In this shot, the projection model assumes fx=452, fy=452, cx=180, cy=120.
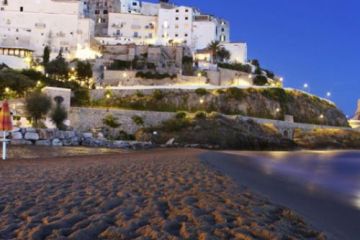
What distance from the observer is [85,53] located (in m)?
73.6

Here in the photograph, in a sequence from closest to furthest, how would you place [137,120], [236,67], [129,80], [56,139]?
[56,139], [137,120], [129,80], [236,67]

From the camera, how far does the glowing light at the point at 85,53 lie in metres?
73.0

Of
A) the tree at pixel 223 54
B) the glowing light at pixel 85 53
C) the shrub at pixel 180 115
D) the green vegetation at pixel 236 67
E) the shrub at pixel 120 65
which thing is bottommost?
the shrub at pixel 180 115

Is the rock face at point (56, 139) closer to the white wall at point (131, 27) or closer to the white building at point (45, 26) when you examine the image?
the white building at point (45, 26)

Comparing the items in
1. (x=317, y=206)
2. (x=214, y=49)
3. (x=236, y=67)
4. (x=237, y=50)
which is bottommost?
(x=317, y=206)

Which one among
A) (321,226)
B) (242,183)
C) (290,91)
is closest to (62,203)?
(321,226)

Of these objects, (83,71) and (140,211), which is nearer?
(140,211)

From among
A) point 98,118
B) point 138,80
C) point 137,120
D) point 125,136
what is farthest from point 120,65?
point 125,136

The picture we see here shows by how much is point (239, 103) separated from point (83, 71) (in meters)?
22.1

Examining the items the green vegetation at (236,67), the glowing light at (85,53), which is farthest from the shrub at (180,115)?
the glowing light at (85,53)

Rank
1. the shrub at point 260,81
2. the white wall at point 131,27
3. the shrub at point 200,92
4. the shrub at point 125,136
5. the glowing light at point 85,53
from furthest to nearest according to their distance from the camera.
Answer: the white wall at point 131,27 < the glowing light at point 85,53 < the shrub at point 260,81 < the shrub at point 200,92 < the shrub at point 125,136

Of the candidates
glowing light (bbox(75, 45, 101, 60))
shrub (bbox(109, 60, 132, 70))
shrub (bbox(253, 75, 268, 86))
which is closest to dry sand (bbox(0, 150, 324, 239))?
shrub (bbox(109, 60, 132, 70))

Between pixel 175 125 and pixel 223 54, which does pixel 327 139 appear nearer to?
pixel 175 125

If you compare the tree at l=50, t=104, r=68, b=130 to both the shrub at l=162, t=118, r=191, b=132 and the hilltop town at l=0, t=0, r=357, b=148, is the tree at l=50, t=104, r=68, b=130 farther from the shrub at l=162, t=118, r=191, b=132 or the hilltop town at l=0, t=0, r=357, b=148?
the shrub at l=162, t=118, r=191, b=132
